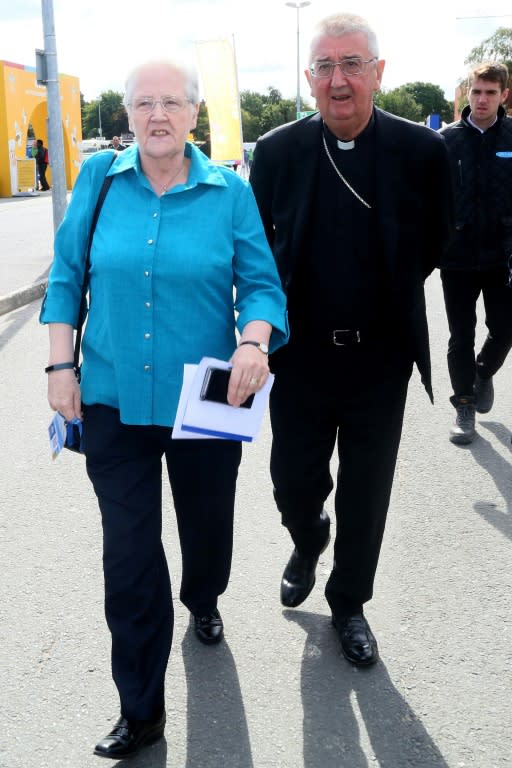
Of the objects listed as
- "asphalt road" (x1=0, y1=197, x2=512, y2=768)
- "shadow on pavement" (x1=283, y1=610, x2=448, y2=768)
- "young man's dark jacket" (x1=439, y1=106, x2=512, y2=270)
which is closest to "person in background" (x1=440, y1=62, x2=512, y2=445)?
"young man's dark jacket" (x1=439, y1=106, x2=512, y2=270)

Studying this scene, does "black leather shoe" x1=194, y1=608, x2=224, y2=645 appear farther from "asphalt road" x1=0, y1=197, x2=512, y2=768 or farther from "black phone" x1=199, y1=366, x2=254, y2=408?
"black phone" x1=199, y1=366, x2=254, y2=408

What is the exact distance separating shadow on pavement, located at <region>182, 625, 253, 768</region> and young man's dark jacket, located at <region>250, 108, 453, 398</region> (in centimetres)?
121

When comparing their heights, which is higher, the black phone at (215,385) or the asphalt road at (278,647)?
the black phone at (215,385)

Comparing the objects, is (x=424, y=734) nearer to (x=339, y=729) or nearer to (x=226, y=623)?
(x=339, y=729)

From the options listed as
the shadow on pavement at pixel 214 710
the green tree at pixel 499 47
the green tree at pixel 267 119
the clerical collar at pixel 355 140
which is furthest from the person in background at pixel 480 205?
the green tree at pixel 267 119

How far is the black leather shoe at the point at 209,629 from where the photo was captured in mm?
3029

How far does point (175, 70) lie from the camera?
7.80ft

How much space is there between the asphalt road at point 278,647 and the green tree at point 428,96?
131972 mm

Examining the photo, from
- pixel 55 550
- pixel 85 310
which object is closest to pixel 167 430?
pixel 85 310

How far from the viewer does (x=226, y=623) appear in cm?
318

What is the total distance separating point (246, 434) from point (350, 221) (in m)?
0.82

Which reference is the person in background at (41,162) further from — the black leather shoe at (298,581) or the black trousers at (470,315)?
the black leather shoe at (298,581)

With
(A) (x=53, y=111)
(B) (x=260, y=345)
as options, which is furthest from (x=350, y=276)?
(A) (x=53, y=111)

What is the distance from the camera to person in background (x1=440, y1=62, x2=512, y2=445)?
197 inches
